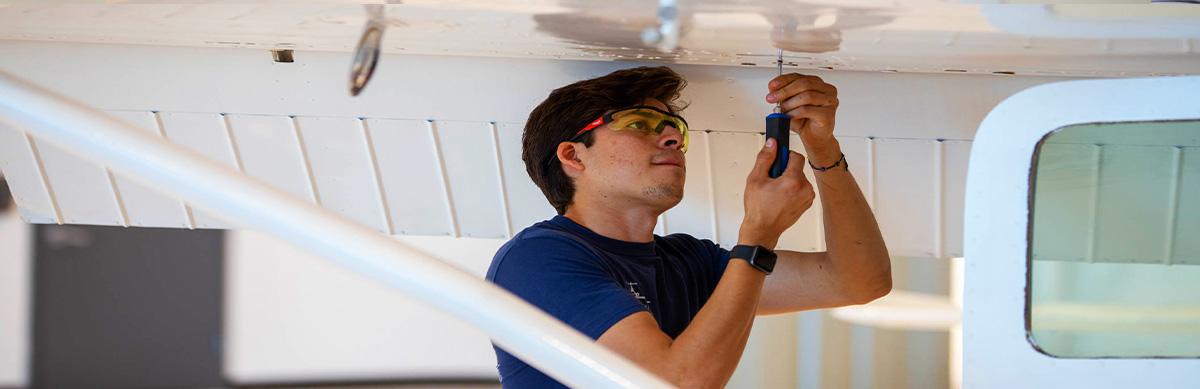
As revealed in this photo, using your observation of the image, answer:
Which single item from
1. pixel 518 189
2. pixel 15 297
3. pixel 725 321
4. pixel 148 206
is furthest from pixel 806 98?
pixel 15 297

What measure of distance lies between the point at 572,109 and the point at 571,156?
0.34 ft

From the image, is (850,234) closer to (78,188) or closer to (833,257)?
(833,257)

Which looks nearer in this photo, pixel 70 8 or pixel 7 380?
pixel 70 8

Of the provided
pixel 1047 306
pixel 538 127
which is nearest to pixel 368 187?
pixel 538 127

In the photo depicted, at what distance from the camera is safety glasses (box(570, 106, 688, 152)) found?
223 centimetres

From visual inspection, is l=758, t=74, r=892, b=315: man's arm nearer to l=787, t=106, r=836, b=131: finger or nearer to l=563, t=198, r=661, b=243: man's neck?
l=787, t=106, r=836, b=131: finger

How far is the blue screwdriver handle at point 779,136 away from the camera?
195 cm

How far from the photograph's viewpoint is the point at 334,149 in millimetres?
2598

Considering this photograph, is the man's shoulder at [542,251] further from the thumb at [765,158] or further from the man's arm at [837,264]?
the man's arm at [837,264]

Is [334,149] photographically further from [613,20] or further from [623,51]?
[613,20]

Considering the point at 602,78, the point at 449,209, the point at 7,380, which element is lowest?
the point at 7,380

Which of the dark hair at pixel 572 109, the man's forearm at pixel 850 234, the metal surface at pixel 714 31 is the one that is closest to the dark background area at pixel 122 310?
the dark hair at pixel 572 109

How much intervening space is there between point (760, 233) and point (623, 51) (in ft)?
1.23

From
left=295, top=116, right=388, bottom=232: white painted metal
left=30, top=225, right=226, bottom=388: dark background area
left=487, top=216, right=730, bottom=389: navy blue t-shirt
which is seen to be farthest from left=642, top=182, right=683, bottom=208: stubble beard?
left=30, top=225, right=226, bottom=388: dark background area
